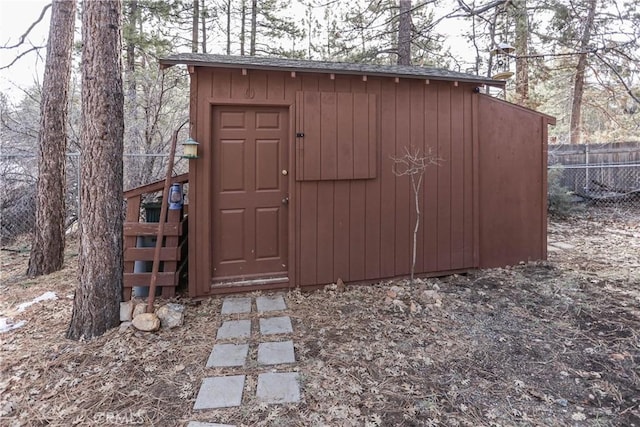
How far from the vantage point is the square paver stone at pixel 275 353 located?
7.98 ft

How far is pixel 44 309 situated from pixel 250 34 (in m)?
8.76

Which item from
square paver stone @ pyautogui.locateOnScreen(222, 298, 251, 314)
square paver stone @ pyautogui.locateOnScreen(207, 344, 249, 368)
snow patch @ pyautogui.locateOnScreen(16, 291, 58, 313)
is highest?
snow patch @ pyautogui.locateOnScreen(16, 291, 58, 313)

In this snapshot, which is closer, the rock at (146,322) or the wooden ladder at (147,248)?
the rock at (146,322)

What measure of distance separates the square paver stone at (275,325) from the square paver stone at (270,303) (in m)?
0.22

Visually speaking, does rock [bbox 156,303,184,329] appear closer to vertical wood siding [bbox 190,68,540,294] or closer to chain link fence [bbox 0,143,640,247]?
vertical wood siding [bbox 190,68,540,294]

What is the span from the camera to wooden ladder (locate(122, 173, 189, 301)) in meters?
3.36

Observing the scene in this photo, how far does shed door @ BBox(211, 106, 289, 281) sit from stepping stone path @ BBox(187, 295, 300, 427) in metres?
0.44

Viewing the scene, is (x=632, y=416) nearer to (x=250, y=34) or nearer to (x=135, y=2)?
(x=135, y=2)

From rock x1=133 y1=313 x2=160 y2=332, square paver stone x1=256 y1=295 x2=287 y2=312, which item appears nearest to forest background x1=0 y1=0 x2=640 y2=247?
square paver stone x1=256 y1=295 x2=287 y2=312

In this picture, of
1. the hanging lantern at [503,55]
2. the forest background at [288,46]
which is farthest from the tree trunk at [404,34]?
the hanging lantern at [503,55]

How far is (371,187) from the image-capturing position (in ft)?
13.2

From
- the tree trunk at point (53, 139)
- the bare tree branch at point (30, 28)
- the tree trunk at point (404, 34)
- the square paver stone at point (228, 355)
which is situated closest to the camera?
the square paver stone at point (228, 355)

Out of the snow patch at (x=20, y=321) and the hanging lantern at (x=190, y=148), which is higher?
the hanging lantern at (x=190, y=148)

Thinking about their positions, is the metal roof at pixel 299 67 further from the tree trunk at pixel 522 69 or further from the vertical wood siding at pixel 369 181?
the tree trunk at pixel 522 69
